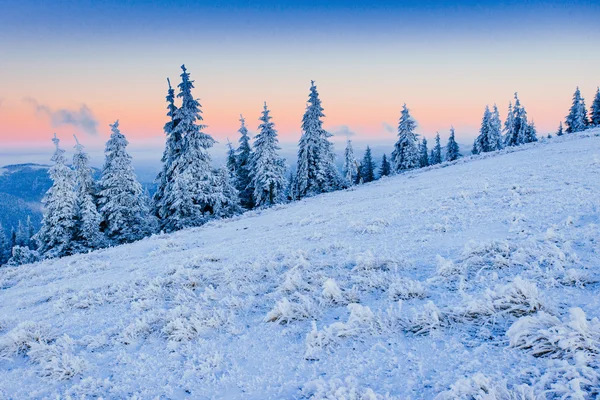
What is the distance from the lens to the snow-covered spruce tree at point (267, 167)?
36062 millimetres

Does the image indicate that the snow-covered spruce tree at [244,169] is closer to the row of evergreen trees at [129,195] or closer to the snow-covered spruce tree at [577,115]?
the row of evergreen trees at [129,195]

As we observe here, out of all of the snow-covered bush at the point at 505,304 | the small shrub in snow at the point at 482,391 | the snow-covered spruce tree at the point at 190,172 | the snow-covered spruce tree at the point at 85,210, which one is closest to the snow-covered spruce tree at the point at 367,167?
the snow-covered spruce tree at the point at 190,172

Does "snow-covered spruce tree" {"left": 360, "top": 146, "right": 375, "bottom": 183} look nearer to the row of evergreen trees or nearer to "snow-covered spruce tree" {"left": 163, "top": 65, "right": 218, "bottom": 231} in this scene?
the row of evergreen trees

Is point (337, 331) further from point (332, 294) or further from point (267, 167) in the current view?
point (267, 167)

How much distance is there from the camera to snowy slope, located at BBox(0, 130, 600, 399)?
2.93 meters

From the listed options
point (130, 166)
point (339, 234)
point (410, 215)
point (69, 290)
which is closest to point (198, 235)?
point (69, 290)

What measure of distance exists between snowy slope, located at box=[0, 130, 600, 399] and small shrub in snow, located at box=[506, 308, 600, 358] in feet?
0.04

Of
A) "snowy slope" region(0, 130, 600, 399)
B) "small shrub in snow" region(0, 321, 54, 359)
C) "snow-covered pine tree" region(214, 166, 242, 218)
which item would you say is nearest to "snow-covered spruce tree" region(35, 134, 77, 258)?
"snow-covered pine tree" region(214, 166, 242, 218)

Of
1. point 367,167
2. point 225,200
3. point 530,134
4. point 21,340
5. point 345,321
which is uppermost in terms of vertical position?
point 530,134

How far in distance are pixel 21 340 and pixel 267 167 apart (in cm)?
3186

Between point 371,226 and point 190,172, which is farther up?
point 190,172

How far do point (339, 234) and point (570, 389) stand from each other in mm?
7378

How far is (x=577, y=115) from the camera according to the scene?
61.0m

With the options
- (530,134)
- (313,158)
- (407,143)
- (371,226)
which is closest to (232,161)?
(313,158)
